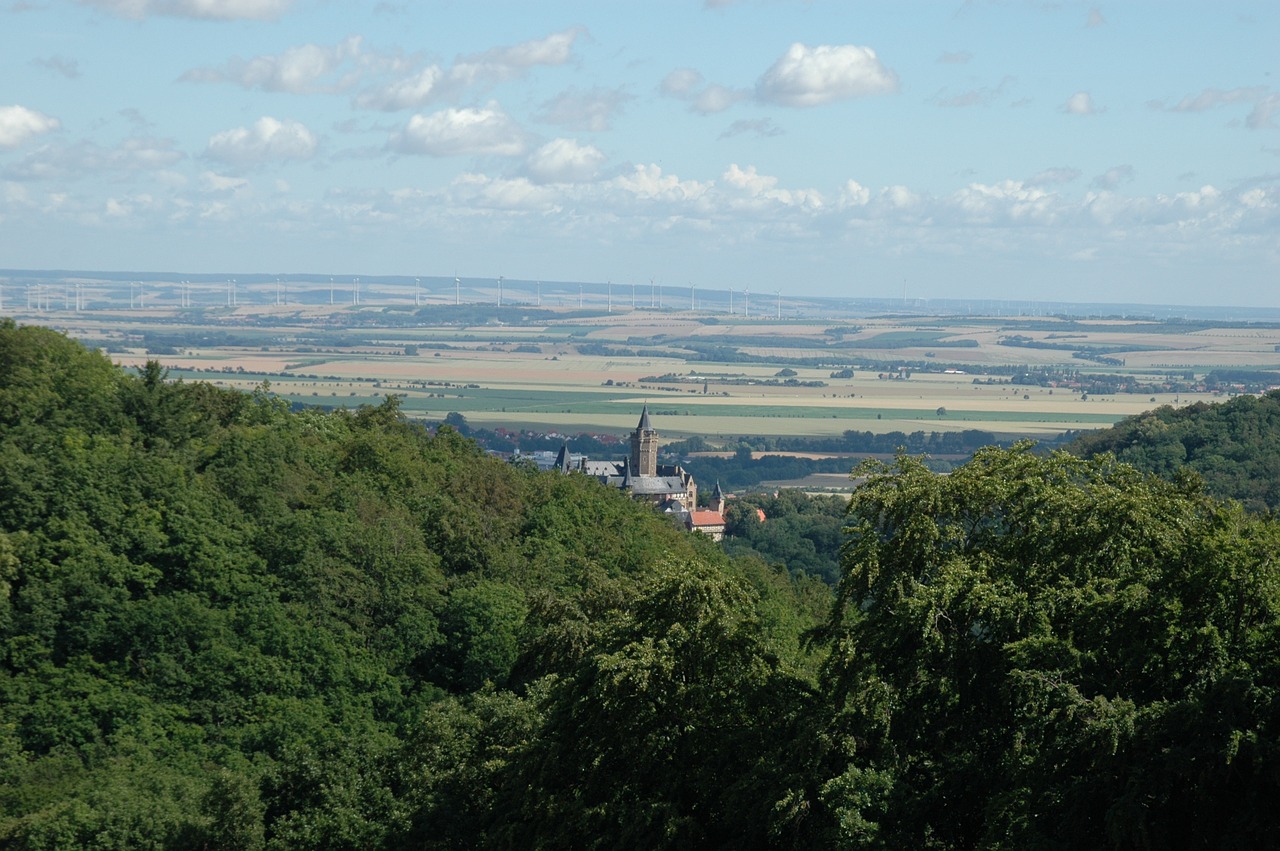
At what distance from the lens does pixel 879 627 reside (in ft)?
75.9

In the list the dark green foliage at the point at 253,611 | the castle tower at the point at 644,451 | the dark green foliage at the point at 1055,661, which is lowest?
the castle tower at the point at 644,451

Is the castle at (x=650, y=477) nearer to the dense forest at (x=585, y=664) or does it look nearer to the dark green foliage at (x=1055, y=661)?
the dense forest at (x=585, y=664)

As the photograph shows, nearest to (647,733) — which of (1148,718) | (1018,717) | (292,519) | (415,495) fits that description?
(1018,717)

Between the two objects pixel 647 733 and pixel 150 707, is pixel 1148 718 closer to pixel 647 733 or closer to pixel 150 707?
pixel 647 733

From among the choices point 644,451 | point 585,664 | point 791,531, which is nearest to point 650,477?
point 644,451

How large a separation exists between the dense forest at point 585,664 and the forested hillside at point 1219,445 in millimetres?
51596

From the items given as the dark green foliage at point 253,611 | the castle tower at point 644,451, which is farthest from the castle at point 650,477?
the dark green foliage at point 253,611

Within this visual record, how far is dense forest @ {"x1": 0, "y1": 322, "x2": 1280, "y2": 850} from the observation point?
2008cm

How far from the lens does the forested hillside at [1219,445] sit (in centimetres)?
10112

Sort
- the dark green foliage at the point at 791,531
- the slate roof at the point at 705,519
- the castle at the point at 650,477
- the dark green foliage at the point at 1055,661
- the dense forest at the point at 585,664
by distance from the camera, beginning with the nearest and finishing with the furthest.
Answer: the dark green foliage at the point at 1055,661 → the dense forest at the point at 585,664 → the dark green foliage at the point at 791,531 → the slate roof at the point at 705,519 → the castle at the point at 650,477

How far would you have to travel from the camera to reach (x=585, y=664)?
26953 mm

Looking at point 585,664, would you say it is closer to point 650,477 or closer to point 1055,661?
point 1055,661

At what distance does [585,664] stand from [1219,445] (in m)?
92.4

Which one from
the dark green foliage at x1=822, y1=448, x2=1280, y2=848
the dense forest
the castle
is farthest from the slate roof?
the dark green foliage at x1=822, y1=448, x2=1280, y2=848
